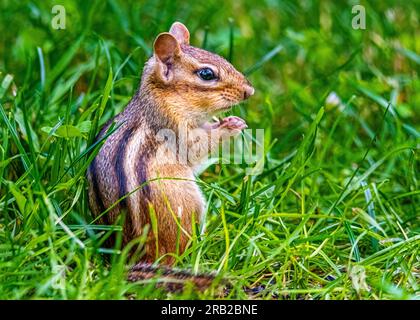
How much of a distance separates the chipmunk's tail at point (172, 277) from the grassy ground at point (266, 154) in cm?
5

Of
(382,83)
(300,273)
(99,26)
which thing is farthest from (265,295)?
(99,26)

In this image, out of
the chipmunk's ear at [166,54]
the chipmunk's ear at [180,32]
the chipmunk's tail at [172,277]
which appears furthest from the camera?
the chipmunk's ear at [180,32]

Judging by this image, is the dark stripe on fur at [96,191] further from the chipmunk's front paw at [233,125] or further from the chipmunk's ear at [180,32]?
the chipmunk's ear at [180,32]

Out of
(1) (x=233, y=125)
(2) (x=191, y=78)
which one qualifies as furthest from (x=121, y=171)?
(1) (x=233, y=125)

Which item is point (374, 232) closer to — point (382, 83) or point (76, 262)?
point (76, 262)

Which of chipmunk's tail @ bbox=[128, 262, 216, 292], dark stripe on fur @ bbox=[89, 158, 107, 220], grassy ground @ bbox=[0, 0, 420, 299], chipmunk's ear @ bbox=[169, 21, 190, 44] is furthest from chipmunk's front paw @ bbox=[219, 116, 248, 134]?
chipmunk's tail @ bbox=[128, 262, 216, 292]

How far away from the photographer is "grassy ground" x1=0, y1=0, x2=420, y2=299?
3273 millimetres

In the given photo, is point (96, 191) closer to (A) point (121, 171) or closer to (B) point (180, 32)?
(A) point (121, 171)

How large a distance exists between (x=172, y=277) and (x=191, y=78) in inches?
38.6

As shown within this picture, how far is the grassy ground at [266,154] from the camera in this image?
3273mm

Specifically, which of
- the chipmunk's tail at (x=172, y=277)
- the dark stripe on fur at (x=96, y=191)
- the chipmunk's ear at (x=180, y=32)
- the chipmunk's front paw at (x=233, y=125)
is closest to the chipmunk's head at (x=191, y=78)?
the chipmunk's front paw at (x=233, y=125)

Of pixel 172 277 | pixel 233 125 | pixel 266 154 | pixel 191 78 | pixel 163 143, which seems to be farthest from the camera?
pixel 266 154

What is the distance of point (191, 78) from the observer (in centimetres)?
373

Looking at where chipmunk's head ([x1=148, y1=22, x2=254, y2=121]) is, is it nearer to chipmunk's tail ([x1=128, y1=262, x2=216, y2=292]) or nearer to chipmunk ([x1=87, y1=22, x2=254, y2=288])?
chipmunk ([x1=87, y1=22, x2=254, y2=288])
